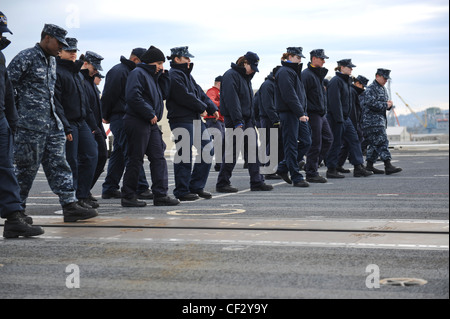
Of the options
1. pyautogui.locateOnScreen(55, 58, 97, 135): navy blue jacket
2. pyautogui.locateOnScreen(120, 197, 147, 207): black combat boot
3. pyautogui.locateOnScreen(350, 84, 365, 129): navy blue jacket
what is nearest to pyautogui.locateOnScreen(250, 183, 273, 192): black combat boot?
pyautogui.locateOnScreen(120, 197, 147, 207): black combat boot

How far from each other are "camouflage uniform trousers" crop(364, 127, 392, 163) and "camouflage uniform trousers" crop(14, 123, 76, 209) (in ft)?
28.7

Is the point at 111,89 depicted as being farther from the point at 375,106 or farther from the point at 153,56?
the point at 375,106

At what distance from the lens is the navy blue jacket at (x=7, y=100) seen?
22.5 ft

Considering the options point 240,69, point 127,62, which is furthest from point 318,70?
point 127,62

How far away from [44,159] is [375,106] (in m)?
8.96

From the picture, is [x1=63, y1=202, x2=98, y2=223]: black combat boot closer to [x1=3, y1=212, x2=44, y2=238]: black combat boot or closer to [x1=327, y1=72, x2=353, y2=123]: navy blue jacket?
[x1=3, y1=212, x2=44, y2=238]: black combat boot

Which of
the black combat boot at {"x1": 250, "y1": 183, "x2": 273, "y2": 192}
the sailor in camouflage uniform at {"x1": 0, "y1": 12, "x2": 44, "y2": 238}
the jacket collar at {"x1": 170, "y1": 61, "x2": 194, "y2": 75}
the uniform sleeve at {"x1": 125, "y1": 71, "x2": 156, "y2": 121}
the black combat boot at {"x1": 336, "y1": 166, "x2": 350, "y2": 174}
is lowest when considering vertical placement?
the black combat boot at {"x1": 250, "y1": 183, "x2": 273, "y2": 192}

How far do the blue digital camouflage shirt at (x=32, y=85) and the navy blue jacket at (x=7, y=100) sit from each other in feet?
1.58

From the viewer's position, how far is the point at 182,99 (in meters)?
10.5

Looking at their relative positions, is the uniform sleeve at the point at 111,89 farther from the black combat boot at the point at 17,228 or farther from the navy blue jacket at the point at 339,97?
the navy blue jacket at the point at 339,97

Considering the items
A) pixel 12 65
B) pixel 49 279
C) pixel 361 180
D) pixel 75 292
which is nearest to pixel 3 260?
pixel 49 279

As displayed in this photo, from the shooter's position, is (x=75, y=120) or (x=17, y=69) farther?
(x=75, y=120)

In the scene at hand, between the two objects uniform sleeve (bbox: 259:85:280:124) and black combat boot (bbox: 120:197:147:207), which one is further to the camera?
uniform sleeve (bbox: 259:85:280:124)

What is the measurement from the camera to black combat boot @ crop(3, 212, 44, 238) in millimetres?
6867
